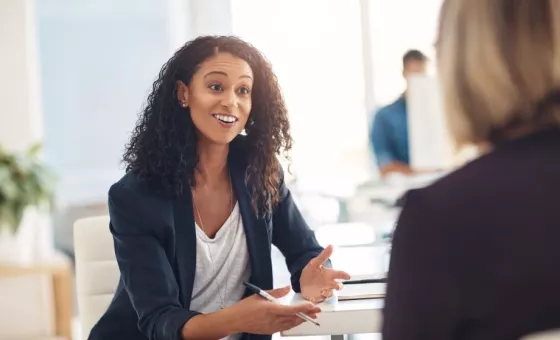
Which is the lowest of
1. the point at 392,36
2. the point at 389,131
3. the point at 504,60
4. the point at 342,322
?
the point at 342,322

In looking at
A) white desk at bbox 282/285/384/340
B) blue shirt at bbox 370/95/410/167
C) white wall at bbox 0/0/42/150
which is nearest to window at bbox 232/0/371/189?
blue shirt at bbox 370/95/410/167

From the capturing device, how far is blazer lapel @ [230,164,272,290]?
1549 millimetres

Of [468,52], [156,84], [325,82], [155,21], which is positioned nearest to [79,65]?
[155,21]

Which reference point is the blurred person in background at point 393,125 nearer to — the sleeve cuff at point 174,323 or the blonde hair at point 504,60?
the sleeve cuff at point 174,323

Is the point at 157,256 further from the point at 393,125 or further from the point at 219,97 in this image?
the point at 393,125

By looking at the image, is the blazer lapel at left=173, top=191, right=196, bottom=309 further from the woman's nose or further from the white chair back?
the white chair back

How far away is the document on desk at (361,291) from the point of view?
4.85 feet

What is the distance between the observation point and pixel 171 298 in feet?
4.60

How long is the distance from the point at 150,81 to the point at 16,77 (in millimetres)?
724

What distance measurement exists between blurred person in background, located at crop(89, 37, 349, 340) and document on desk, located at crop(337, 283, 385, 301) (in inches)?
1.7

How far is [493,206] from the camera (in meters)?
0.60

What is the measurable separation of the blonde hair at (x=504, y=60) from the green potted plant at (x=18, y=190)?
10.0ft

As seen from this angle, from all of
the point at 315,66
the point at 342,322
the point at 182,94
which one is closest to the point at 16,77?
the point at 315,66

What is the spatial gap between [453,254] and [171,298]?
89cm
